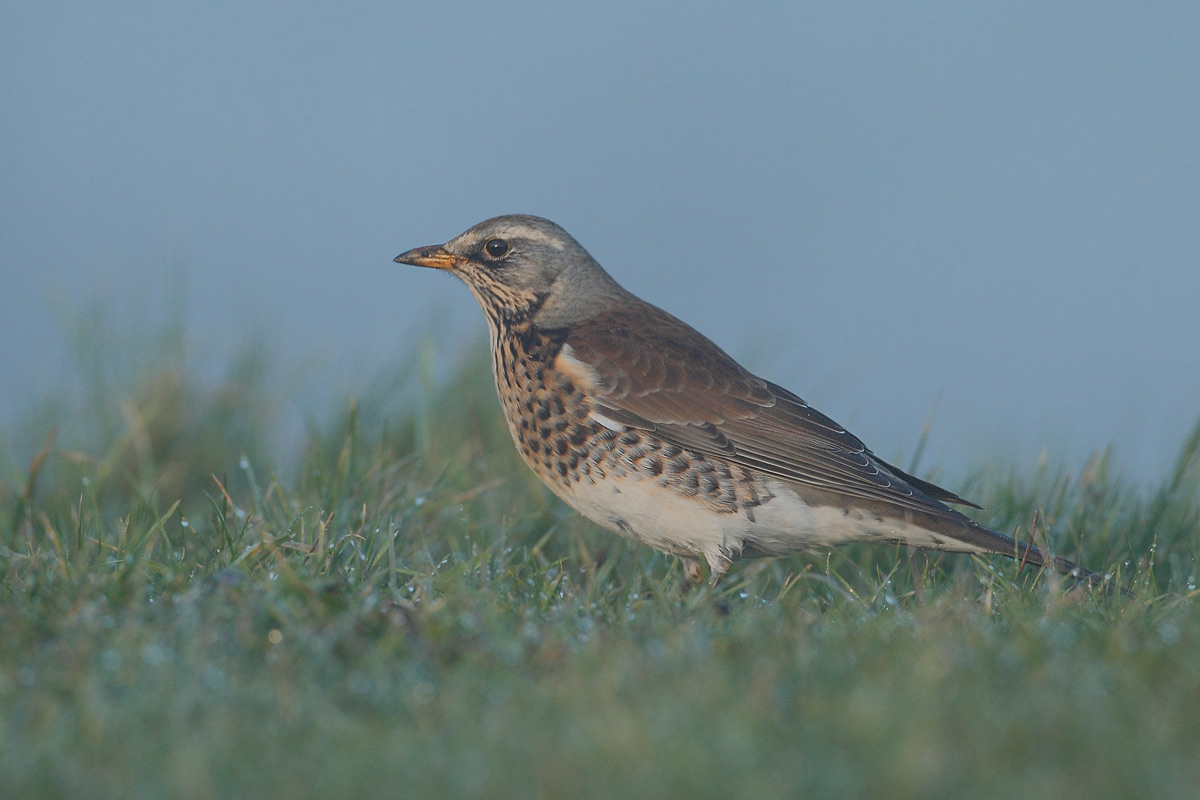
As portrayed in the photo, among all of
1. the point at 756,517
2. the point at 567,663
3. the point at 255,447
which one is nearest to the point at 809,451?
the point at 756,517

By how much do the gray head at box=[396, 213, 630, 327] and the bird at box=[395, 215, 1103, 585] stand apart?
0.35 meters

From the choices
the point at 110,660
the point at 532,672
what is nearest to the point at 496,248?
the point at 532,672

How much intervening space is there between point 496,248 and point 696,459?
71.4 inches

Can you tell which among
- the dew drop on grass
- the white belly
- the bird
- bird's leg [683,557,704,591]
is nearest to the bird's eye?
the bird

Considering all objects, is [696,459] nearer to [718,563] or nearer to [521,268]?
[718,563]

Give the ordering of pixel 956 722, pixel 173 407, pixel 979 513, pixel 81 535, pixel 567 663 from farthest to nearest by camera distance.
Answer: pixel 173 407 < pixel 979 513 < pixel 81 535 < pixel 567 663 < pixel 956 722

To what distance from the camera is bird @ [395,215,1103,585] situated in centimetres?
593

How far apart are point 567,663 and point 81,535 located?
2.70m

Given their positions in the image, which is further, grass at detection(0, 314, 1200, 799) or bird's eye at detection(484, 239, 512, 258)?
bird's eye at detection(484, 239, 512, 258)

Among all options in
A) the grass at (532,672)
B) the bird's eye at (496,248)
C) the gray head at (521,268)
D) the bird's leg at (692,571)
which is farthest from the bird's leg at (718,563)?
the bird's eye at (496,248)

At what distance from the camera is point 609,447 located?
598 cm

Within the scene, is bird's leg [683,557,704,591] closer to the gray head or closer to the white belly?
the white belly

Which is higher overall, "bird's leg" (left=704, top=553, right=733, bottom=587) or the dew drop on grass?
"bird's leg" (left=704, top=553, right=733, bottom=587)

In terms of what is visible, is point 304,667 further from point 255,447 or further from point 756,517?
point 255,447
